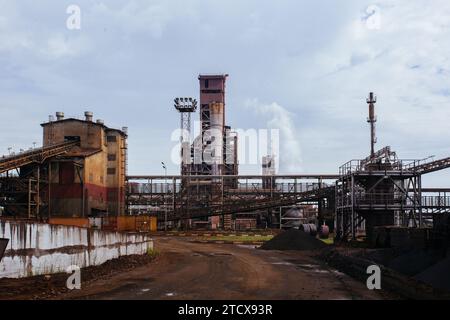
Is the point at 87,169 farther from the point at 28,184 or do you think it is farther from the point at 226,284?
the point at 226,284

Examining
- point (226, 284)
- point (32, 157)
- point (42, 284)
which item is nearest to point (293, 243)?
point (226, 284)

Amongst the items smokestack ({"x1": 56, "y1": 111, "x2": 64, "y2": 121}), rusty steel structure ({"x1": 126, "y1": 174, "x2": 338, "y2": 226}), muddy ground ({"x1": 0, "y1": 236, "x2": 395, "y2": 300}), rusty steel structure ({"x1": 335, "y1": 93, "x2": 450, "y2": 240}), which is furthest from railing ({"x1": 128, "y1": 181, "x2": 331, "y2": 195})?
muddy ground ({"x1": 0, "y1": 236, "x2": 395, "y2": 300})

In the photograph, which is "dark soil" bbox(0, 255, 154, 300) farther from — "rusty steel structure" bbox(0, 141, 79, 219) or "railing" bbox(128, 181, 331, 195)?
"railing" bbox(128, 181, 331, 195)

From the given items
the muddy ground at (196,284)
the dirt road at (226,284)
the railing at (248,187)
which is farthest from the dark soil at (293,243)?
the railing at (248,187)

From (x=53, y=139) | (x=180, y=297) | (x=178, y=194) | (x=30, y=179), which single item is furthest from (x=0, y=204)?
(x=180, y=297)

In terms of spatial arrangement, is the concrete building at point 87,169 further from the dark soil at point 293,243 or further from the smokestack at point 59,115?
the dark soil at point 293,243

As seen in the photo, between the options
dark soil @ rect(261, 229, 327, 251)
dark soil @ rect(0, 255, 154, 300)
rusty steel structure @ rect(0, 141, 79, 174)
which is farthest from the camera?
rusty steel structure @ rect(0, 141, 79, 174)

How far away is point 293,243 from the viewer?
41.1 meters

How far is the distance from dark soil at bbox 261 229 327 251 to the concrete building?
2400 cm

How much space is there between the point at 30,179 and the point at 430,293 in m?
43.3

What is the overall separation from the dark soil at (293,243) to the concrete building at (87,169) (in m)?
24.0

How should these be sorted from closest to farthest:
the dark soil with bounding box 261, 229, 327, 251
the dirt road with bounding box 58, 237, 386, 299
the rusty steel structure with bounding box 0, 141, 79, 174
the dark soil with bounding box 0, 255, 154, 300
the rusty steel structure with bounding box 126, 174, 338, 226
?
the dark soil with bounding box 0, 255, 154, 300, the dirt road with bounding box 58, 237, 386, 299, the dark soil with bounding box 261, 229, 327, 251, the rusty steel structure with bounding box 0, 141, 79, 174, the rusty steel structure with bounding box 126, 174, 338, 226

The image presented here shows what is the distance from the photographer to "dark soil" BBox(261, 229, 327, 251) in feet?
133
